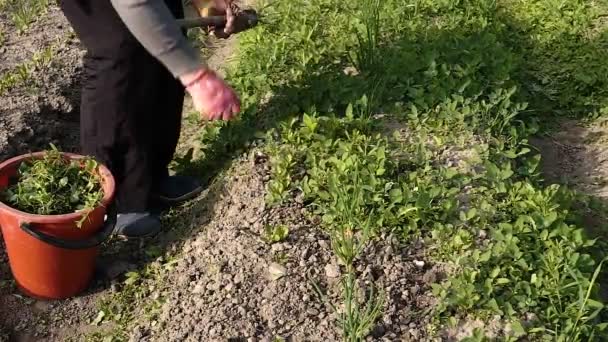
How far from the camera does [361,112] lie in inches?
135

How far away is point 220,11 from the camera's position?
333 cm

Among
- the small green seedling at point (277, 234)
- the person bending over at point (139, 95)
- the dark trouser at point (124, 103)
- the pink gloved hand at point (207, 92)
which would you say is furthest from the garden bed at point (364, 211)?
the pink gloved hand at point (207, 92)

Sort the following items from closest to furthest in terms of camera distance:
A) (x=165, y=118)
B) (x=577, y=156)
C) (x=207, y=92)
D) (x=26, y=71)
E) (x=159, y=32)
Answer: (x=159, y=32) → (x=207, y=92) → (x=165, y=118) → (x=577, y=156) → (x=26, y=71)

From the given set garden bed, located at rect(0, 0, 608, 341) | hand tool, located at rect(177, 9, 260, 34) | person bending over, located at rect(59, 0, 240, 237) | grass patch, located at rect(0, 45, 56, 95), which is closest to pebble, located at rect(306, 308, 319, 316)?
garden bed, located at rect(0, 0, 608, 341)

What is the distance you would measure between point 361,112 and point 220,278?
1033 millimetres

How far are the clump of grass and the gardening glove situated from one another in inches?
31.2

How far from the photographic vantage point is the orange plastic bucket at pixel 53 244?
2.71 metres

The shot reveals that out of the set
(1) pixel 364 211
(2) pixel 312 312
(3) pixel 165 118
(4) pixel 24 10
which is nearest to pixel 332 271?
(2) pixel 312 312

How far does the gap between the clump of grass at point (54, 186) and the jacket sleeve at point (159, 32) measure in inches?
24.4

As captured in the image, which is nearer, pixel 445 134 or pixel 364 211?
pixel 364 211

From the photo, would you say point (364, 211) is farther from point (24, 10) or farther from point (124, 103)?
point (24, 10)

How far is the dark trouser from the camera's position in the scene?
287 cm

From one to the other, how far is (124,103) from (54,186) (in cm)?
42

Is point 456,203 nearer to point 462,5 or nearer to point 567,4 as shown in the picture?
point 462,5
